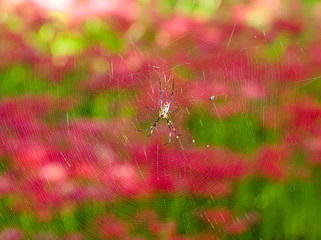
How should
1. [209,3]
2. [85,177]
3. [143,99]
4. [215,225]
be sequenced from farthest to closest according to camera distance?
[209,3], [143,99], [215,225], [85,177]

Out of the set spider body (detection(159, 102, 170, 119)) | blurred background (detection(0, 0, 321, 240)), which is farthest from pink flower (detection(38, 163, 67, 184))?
spider body (detection(159, 102, 170, 119))

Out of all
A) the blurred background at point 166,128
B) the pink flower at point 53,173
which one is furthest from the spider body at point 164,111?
the pink flower at point 53,173

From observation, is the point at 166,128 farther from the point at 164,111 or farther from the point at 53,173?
the point at 53,173

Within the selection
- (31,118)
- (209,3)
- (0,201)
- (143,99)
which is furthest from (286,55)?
(0,201)

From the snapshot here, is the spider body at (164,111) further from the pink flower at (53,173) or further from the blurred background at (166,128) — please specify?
the pink flower at (53,173)

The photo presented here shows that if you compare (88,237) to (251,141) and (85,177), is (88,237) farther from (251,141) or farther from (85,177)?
(251,141)

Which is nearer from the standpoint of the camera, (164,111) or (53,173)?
(53,173)

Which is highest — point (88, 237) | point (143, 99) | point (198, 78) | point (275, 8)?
point (275, 8)

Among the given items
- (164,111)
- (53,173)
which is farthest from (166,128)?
(53,173)
